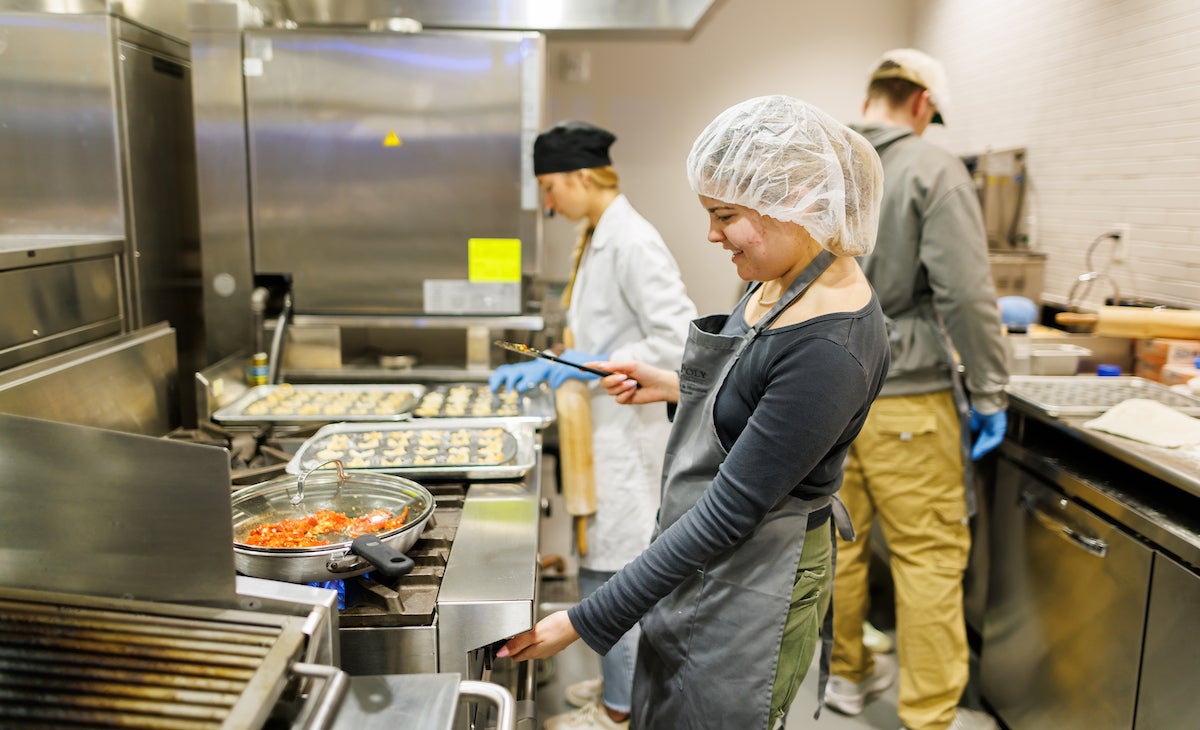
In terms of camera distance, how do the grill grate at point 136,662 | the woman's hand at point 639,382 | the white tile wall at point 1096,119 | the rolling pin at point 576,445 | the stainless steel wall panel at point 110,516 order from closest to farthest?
the grill grate at point 136,662, the stainless steel wall panel at point 110,516, the woman's hand at point 639,382, the rolling pin at point 576,445, the white tile wall at point 1096,119

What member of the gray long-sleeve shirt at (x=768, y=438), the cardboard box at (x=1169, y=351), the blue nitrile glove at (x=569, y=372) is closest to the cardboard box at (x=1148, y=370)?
the cardboard box at (x=1169, y=351)

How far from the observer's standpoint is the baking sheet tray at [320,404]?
212cm

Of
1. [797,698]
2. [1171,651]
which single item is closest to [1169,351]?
[1171,651]

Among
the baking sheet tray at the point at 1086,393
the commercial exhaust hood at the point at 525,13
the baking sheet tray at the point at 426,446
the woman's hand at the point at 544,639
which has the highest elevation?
the commercial exhaust hood at the point at 525,13

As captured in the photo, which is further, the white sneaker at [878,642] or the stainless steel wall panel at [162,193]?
the white sneaker at [878,642]

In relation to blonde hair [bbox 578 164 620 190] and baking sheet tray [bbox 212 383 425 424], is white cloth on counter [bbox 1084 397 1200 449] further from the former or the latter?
baking sheet tray [bbox 212 383 425 424]

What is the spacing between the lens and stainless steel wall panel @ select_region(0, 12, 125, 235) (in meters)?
2.03

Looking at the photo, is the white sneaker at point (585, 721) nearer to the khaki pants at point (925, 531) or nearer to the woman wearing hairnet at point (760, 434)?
the khaki pants at point (925, 531)

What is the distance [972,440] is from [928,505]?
0.36m

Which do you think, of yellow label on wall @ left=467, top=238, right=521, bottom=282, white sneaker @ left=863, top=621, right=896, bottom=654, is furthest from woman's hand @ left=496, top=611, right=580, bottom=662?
white sneaker @ left=863, top=621, right=896, bottom=654

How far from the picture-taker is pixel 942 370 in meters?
2.43

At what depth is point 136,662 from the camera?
0.90 m

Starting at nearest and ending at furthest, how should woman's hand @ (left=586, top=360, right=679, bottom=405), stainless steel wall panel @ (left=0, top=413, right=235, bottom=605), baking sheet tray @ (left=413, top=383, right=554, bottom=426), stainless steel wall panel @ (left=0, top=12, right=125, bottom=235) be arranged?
stainless steel wall panel @ (left=0, top=413, right=235, bottom=605) < woman's hand @ (left=586, top=360, right=679, bottom=405) < stainless steel wall panel @ (left=0, top=12, right=125, bottom=235) < baking sheet tray @ (left=413, top=383, right=554, bottom=426)

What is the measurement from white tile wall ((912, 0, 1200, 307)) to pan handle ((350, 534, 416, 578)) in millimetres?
2608
